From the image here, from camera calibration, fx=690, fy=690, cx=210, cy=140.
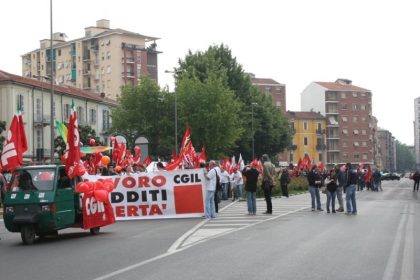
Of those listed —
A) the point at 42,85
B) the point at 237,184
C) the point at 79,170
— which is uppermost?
the point at 42,85

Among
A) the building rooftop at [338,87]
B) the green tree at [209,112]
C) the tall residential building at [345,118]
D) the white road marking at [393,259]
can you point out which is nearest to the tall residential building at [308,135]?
the tall residential building at [345,118]

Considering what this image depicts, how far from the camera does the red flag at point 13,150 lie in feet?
56.9

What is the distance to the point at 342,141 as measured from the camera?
5920 inches

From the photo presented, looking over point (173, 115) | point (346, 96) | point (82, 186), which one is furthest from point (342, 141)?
point (82, 186)

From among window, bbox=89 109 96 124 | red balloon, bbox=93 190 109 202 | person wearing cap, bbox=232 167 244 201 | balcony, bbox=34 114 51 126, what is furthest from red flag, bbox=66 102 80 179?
window, bbox=89 109 96 124

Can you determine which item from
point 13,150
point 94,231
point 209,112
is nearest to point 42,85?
point 209,112

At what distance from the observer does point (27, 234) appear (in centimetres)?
1522

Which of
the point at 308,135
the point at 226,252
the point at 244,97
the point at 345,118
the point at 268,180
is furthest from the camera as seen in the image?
the point at 345,118

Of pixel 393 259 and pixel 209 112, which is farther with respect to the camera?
pixel 209 112

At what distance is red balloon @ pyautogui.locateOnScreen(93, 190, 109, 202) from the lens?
16.5m

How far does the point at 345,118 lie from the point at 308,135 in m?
9.52

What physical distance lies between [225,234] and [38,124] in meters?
54.0

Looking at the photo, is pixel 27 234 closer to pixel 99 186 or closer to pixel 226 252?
pixel 99 186

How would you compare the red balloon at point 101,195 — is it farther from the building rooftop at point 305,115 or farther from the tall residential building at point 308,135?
the tall residential building at point 308,135
